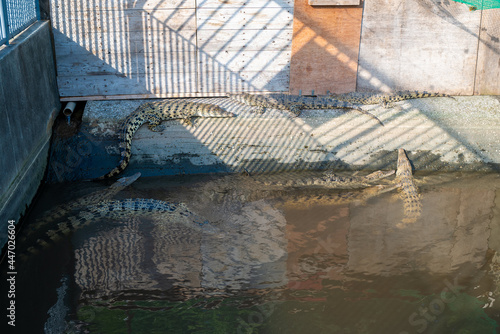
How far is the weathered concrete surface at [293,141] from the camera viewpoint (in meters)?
7.95

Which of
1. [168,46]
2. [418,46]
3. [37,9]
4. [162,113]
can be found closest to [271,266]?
[162,113]

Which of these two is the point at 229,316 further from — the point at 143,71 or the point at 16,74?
the point at 143,71

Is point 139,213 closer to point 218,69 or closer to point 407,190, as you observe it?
point 218,69

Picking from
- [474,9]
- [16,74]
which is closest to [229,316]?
[16,74]

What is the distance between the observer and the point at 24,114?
254 inches

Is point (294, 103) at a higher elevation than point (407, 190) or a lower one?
higher

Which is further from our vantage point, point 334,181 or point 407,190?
point 334,181

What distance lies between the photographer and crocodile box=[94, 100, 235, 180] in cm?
783

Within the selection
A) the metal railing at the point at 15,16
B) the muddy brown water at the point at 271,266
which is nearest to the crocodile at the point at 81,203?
the muddy brown water at the point at 271,266

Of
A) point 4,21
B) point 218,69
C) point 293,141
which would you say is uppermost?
point 4,21

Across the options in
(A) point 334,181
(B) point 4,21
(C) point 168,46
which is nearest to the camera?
(B) point 4,21

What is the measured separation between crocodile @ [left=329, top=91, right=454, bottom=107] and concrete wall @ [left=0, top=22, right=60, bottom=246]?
15.6ft

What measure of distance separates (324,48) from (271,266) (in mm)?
4623

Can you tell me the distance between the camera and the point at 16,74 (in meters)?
6.21
